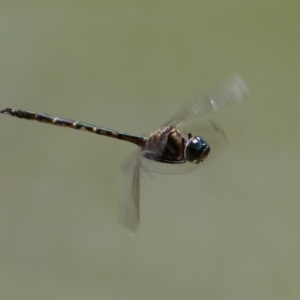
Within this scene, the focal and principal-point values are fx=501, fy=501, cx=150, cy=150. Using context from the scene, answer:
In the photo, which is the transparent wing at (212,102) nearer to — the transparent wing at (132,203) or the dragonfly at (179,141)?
the dragonfly at (179,141)

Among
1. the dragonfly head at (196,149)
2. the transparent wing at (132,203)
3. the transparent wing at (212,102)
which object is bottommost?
the transparent wing at (132,203)

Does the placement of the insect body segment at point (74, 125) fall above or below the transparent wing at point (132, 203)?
above

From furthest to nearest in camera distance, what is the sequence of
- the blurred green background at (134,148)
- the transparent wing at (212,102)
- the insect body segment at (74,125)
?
the blurred green background at (134,148), the insect body segment at (74,125), the transparent wing at (212,102)

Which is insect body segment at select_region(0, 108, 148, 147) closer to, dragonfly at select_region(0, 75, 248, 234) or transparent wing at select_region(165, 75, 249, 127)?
dragonfly at select_region(0, 75, 248, 234)

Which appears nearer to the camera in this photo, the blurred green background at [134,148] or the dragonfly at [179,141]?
the dragonfly at [179,141]

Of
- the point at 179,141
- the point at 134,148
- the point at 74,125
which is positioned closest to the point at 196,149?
the point at 179,141

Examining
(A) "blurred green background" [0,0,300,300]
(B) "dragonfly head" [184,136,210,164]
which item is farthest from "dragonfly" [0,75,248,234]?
(A) "blurred green background" [0,0,300,300]

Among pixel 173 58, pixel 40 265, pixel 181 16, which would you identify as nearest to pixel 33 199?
pixel 40 265


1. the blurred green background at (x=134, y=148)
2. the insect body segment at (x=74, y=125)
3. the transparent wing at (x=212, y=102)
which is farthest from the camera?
the blurred green background at (x=134, y=148)

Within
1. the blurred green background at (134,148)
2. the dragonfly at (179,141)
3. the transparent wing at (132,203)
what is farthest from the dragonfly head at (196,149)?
the blurred green background at (134,148)
